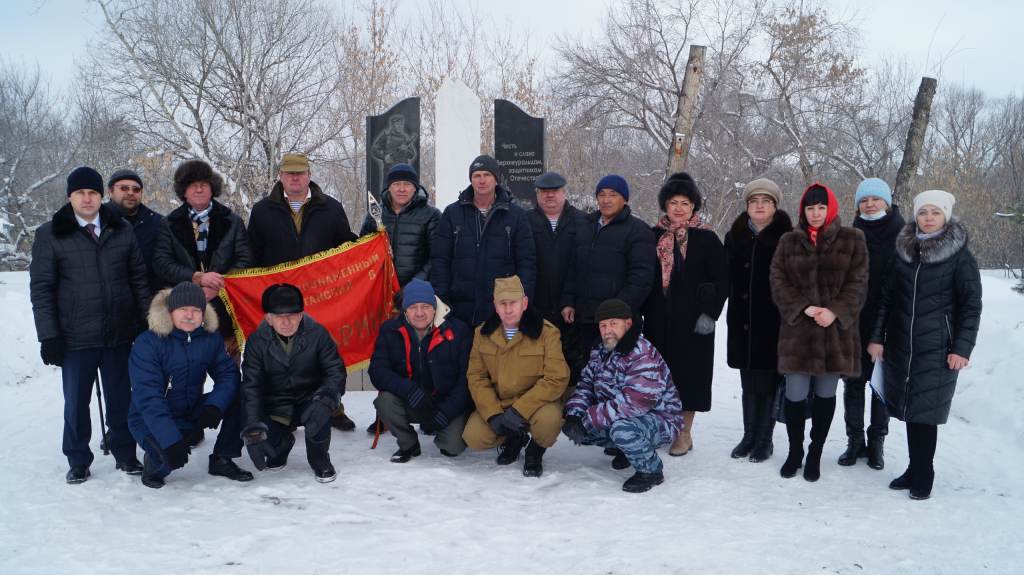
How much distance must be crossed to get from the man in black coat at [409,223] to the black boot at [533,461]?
158 cm

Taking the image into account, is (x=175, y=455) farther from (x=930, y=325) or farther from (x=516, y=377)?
(x=930, y=325)

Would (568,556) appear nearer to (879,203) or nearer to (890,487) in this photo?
(890,487)

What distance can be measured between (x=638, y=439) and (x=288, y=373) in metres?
2.18

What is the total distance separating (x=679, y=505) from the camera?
Answer: 3.80 meters

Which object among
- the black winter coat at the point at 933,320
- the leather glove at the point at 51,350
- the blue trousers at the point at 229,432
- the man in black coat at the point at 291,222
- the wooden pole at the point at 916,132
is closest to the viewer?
the black winter coat at the point at 933,320

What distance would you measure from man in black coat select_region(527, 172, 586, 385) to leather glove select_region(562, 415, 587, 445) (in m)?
0.64

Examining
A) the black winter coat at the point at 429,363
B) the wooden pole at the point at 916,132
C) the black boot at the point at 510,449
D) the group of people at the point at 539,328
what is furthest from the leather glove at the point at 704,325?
the wooden pole at the point at 916,132

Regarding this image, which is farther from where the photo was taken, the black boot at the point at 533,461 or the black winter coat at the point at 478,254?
the black winter coat at the point at 478,254

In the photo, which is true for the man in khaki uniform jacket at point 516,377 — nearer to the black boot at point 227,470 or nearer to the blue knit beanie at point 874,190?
the black boot at point 227,470

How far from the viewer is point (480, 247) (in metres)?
4.79

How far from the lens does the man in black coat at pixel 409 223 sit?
5145 millimetres

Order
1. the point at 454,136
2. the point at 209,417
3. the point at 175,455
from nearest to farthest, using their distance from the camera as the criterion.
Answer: the point at 175,455, the point at 209,417, the point at 454,136

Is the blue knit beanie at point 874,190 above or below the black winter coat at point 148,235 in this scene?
above

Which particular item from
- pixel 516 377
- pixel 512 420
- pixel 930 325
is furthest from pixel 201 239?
pixel 930 325
